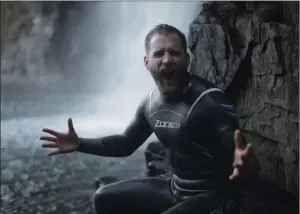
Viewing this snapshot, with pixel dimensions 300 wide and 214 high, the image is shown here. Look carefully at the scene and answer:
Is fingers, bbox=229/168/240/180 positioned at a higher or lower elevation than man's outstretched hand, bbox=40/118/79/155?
lower

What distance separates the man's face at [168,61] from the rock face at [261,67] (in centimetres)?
6

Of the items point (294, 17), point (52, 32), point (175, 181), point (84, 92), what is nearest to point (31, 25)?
point (52, 32)

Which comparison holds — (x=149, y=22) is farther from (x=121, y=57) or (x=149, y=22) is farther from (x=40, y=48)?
(x=40, y=48)

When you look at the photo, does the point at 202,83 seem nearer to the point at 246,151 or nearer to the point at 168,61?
the point at 168,61

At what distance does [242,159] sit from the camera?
2.87ft

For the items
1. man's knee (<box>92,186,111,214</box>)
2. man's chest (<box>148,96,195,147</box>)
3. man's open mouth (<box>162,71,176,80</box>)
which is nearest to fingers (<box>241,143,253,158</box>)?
man's chest (<box>148,96,195,147</box>)

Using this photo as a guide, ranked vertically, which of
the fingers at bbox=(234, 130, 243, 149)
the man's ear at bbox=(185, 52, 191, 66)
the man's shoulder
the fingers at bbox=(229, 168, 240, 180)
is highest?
the man's ear at bbox=(185, 52, 191, 66)

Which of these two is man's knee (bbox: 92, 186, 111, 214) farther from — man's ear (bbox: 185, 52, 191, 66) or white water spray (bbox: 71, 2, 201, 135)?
man's ear (bbox: 185, 52, 191, 66)

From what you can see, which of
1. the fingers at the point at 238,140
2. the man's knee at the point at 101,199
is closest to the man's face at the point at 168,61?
the fingers at the point at 238,140

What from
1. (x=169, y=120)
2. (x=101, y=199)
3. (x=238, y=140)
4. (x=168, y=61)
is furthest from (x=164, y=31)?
(x=101, y=199)

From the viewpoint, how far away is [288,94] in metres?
1.08

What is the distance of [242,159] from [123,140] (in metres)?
0.31

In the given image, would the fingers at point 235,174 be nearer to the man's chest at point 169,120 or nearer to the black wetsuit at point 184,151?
the black wetsuit at point 184,151

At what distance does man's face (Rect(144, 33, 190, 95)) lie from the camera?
0.99 meters
